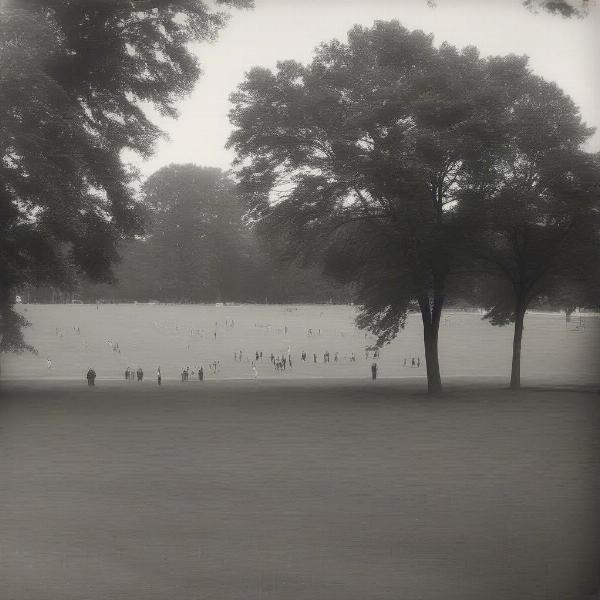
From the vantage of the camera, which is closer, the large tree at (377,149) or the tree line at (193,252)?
the large tree at (377,149)

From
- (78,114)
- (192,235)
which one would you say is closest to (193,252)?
(192,235)

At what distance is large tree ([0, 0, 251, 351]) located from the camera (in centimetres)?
2580

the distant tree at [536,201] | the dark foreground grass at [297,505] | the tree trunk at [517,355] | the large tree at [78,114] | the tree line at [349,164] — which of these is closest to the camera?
the dark foreground grass at [297,505]

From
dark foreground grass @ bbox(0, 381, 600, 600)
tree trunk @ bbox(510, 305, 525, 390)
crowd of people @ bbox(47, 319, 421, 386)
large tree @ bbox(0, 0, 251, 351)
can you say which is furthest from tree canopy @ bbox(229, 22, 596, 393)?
crowd of people @ bbox(47, 319, 421, 386)

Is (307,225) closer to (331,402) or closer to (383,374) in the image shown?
(331,402)

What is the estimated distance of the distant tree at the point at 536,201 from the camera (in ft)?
111

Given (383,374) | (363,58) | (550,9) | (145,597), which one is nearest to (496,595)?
(145,597)

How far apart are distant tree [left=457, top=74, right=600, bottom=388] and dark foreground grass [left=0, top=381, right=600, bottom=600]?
9.69m

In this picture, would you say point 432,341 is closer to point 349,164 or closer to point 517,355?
point 517,355

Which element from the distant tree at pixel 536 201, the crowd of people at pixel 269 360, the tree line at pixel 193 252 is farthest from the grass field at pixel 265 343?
the distant tree at pixel 536 201

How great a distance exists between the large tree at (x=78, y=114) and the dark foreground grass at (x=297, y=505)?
6477mm

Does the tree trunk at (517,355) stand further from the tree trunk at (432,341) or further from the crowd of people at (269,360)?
the crowd of people at (269,360)

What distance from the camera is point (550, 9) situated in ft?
33.0

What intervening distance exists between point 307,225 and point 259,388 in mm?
8069
